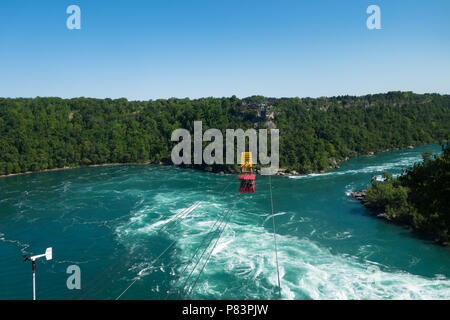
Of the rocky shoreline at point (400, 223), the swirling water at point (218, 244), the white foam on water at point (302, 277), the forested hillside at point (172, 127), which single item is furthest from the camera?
the forested hillside at point (172, 127)

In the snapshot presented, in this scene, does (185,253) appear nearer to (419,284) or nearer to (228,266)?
(228,266)

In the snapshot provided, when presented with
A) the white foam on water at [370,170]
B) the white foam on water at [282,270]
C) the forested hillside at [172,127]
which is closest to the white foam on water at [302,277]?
the white foam on water at [282,270]

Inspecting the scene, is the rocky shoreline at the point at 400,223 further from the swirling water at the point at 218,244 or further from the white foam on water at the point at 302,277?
the white foam on water at the point at 302,277

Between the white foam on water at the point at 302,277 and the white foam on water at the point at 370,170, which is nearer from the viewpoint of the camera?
the white foam on water at the point at 302,277

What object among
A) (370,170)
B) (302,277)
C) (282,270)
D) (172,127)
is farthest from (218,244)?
(172,127)

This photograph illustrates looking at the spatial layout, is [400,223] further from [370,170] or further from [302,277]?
[370,170]

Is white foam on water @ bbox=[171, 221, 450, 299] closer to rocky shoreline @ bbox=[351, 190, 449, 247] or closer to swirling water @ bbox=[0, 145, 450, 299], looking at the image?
swirling water @ bbox=[0, 145, 450, 299]
